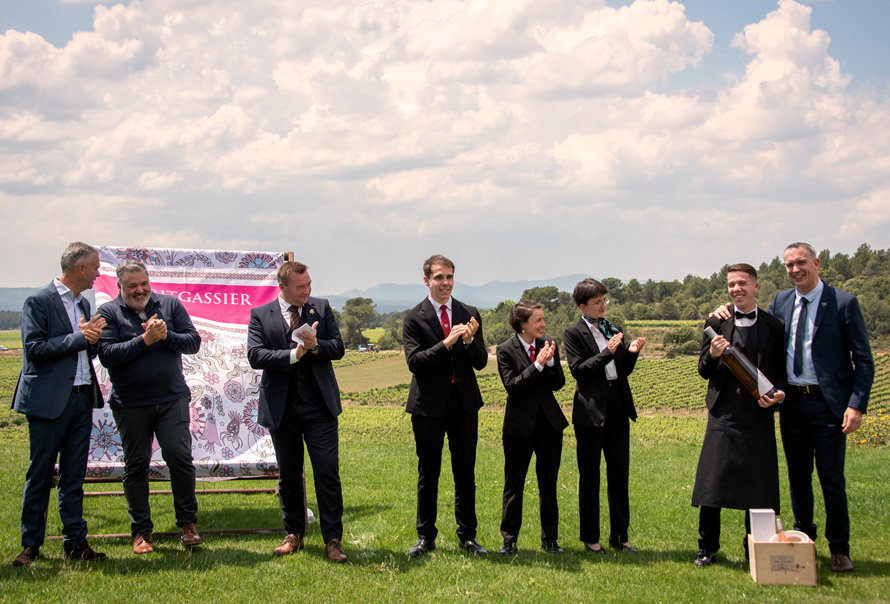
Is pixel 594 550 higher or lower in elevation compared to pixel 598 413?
lower

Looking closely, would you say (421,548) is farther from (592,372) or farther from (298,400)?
(592,372)

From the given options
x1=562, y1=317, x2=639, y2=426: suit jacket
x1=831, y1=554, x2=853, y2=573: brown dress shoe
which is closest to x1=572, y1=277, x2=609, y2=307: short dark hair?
x1=562, y1=317, x2=639, y2=426: suit jacket

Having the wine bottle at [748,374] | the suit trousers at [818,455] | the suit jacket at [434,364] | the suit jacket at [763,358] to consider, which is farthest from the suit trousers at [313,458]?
the suit trousers at [818,455]

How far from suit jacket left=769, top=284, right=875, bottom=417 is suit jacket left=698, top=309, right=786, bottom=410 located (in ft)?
0.86

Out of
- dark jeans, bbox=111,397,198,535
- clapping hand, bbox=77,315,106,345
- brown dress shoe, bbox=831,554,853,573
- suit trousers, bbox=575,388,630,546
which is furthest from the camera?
dark jeans, bbox=111,397,198,535

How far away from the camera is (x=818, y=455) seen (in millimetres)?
5309

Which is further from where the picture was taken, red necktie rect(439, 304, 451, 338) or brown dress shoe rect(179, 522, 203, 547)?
brown dress shoe rect(179, 522, 203, 547)

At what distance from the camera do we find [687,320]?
10662 centimetres

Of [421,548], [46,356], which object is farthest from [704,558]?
[46,356]

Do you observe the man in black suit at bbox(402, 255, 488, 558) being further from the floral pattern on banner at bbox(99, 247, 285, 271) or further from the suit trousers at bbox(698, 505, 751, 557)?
the floral pattern on banner at bbox(99, 247, 285, 271)

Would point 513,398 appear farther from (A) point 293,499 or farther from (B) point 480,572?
(A) point 293,499

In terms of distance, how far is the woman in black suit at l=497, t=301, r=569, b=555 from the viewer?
5594 millimetres

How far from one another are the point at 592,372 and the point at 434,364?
54.5 inches

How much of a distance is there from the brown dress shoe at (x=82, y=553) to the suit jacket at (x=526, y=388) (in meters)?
3.65
